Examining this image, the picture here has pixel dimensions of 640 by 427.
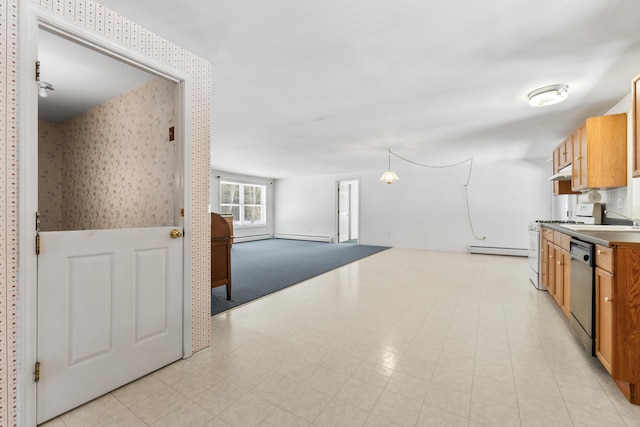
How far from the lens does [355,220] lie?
10.8 meters

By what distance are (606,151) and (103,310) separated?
4.67 meters

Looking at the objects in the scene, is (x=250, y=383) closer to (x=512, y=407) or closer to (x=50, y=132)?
(x=512, y=407)

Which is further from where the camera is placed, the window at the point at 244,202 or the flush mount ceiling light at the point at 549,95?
the window at the point at 244,202

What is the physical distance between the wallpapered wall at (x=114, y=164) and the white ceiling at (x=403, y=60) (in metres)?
0.72

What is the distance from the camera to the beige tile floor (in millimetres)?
1469

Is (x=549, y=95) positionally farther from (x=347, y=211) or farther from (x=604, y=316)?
(x=347, y=211)

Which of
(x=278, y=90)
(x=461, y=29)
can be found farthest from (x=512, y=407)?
(x=278, y=90)

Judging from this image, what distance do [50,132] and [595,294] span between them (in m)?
6.30

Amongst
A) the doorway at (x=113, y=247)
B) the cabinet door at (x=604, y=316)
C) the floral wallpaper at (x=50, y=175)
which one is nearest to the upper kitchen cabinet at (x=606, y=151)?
the cabinet door at (x=604, y=316)

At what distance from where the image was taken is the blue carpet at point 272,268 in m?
3.61

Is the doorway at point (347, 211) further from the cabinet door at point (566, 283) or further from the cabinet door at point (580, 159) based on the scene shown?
the cabinet door at point (566, 283)

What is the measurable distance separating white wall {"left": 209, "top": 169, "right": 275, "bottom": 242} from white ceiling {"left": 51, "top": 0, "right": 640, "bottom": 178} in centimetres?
412

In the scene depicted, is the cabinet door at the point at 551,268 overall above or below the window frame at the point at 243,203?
below

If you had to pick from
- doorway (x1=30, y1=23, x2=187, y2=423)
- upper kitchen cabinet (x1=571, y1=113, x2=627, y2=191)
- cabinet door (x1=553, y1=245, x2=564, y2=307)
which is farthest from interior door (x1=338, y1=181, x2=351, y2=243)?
doorway (x1=30, y1=23, x2=187, y2=423)
